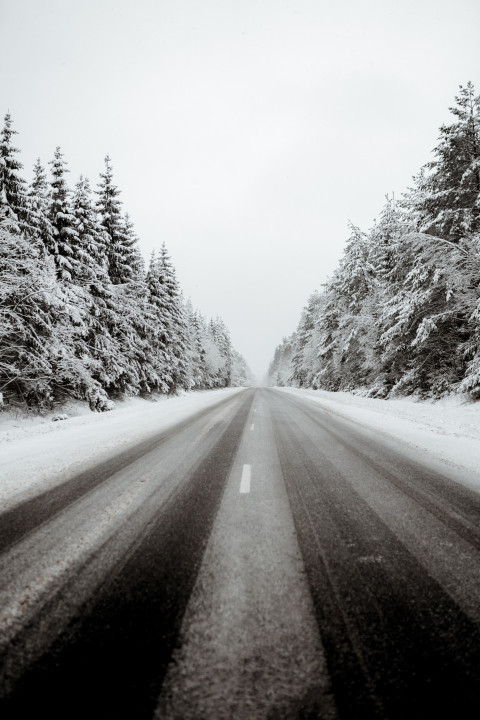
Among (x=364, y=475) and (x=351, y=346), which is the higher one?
(x=351, y=346)

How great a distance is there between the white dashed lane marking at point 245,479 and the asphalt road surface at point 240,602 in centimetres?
4

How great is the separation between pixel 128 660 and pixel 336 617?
1.29 meters

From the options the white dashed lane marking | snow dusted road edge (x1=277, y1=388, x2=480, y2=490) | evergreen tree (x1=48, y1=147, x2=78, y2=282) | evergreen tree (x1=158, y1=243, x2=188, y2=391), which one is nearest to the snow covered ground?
snow dusted road edge (x1=277, y1=388, x2=480, y2=490)

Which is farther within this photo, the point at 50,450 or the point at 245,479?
the point at 50,450

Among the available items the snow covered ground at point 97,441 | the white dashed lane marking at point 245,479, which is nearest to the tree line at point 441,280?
the snow covered ground at point 97,441

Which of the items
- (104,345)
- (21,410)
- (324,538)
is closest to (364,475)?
(324,538)

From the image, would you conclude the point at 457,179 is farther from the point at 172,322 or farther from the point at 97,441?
the point at 172,322

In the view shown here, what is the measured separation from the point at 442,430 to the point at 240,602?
10354mm

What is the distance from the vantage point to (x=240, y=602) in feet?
7.51

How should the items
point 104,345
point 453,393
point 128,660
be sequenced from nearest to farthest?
point 128,660 → point 453,393 → point 104,345

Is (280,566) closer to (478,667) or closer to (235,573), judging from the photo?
(235,573)

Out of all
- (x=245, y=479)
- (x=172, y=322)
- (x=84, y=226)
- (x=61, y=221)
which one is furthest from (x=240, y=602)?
(x=172, y=322)

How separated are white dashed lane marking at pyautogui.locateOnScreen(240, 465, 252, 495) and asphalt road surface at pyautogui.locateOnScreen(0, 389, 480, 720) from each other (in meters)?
0.04

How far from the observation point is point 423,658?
1821 millimetres
